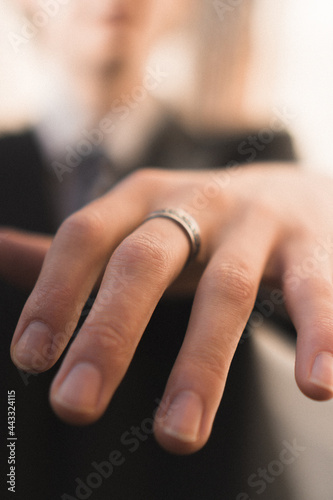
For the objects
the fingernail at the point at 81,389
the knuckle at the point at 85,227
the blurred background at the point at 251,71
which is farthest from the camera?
the blurred background at the point at 251,71

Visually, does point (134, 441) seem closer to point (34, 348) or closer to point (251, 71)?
point (34, 348)

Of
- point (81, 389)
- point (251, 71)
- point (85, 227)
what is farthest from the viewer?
point (251, 71)

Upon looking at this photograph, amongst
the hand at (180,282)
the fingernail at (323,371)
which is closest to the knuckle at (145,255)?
the hand at (180,282)

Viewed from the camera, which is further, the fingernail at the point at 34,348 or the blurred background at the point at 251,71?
the blurred background at the point at 251,71

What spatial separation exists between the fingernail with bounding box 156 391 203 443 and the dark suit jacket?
0.08 m

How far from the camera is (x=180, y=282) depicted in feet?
1.35

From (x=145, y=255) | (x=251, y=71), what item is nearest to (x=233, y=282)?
(x=145, y=255)

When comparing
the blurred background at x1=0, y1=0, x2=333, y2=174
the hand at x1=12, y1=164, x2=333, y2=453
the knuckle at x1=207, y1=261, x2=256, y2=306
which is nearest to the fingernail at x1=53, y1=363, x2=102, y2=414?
the hand at x1=12, y1=164, x2=333, y2=453

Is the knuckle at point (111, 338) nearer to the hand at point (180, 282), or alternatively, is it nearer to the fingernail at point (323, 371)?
the hand at point (180, 282)

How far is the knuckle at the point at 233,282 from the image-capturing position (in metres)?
0.31

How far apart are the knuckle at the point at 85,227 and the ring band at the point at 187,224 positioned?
2.1 inches

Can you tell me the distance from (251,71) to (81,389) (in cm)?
100

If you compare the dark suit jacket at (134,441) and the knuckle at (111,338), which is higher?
the knuckle at (111,338)

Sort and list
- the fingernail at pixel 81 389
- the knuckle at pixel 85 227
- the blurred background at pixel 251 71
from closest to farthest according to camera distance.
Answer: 1. the fingernail at pixel 81 389
2. the knuckle at pixel 85 227
3. the blurred background at pixel 251 71
